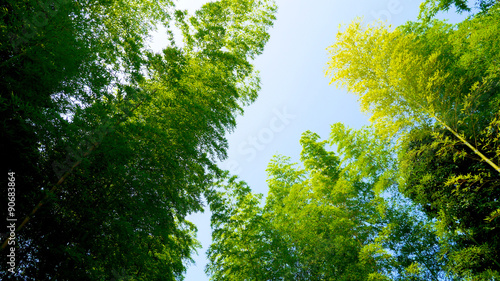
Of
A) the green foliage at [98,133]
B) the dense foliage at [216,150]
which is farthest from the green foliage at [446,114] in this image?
the green foliage at [98,133]

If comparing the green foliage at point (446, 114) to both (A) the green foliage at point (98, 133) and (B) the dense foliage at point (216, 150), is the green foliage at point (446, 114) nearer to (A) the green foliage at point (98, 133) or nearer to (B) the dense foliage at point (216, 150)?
(B) the dense foliage at point (216, 150)

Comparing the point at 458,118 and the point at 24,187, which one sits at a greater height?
the point at 458,118

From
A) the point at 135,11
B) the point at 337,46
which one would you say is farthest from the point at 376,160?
the point at 135,11

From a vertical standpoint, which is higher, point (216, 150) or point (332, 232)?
point (216, 150)

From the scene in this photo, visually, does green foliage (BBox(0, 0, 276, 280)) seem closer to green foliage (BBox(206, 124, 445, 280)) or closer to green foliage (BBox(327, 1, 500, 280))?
green foliage (BBox(206, 124, 445, 280))

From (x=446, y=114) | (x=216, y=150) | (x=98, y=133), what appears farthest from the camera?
(x=216, y=150)

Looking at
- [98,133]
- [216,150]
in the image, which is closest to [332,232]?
[216,150]

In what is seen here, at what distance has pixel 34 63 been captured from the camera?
359cm

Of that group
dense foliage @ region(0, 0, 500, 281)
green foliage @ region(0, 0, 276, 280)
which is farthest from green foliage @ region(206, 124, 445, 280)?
green foliage @ region(0, 0, 276, 280)

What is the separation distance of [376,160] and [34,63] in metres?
9.18

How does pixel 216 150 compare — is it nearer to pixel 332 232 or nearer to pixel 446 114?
pixel 332 232

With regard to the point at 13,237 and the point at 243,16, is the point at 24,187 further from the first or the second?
the point at 243,16

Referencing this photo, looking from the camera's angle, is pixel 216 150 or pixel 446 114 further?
pixel 216 150

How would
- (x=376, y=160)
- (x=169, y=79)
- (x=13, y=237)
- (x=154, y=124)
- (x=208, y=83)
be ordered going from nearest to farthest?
(x=13, y=237) < (x=154, y=124) < (x=169, y=79) < (x=208, y=83) < (x=376, y=160)
